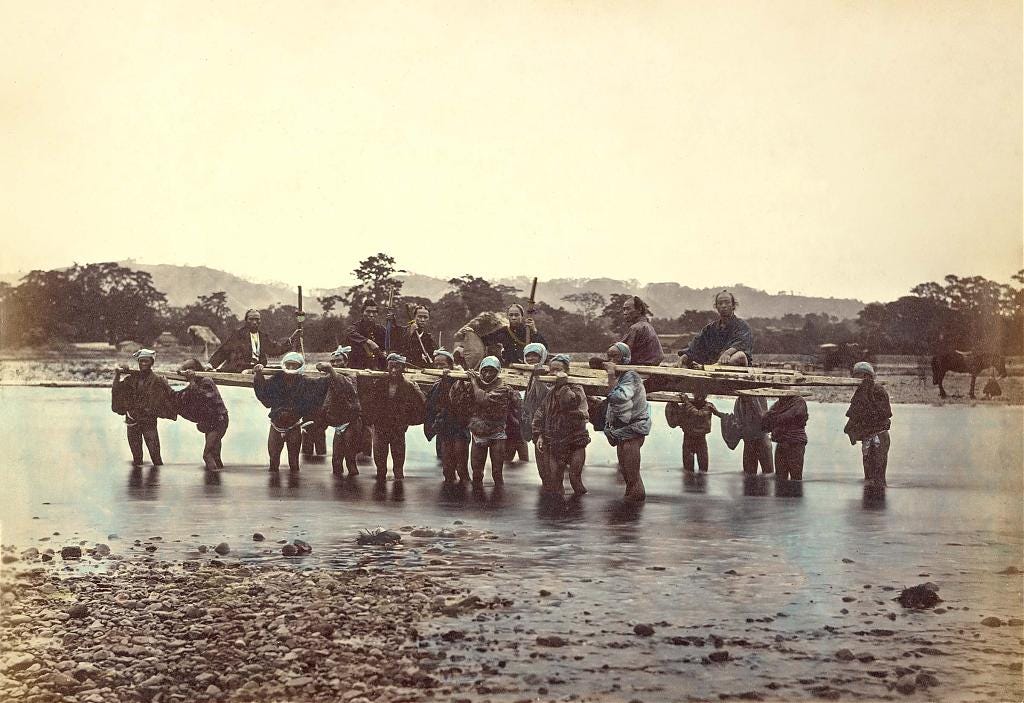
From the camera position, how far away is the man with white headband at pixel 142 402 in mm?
9609

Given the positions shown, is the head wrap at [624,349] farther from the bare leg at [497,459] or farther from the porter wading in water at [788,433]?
the porter wading in water at [788,433]

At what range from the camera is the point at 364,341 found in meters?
10.4

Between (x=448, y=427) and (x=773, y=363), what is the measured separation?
2.80m

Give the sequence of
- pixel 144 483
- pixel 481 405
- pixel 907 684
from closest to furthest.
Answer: pixel 907 684
pixel 144 483
pixel 481 405

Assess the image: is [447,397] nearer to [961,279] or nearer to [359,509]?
[359,509]

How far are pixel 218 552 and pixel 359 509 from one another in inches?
56.8

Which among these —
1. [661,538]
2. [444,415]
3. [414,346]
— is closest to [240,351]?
[414,346]

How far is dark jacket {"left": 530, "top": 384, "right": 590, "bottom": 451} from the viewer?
8.92 m

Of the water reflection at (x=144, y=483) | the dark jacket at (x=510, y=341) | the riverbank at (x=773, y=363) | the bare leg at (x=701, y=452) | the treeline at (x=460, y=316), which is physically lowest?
the water reflection at (x=144, y=483)

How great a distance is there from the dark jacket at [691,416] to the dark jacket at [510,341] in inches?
54.9

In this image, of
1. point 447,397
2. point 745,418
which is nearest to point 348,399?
point 447,397

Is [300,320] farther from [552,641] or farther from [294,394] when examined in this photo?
[552,641]

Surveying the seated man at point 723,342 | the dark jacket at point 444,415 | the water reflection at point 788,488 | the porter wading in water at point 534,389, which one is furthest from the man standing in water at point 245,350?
the water reflection at point 788,488

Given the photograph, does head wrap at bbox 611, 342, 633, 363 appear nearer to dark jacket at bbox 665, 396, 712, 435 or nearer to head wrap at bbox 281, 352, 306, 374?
dark jacket at bbox 665, 396, 712, 435
